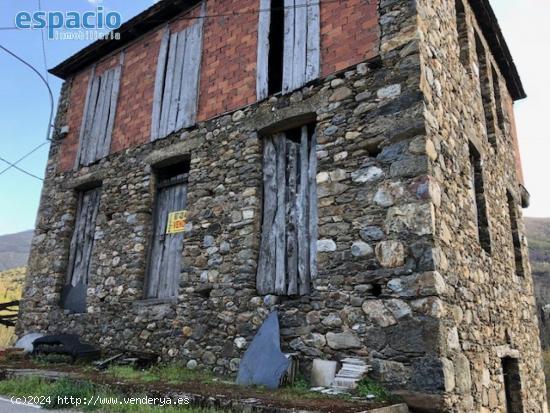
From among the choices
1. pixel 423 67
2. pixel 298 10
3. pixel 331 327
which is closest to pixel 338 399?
pixel 331 327

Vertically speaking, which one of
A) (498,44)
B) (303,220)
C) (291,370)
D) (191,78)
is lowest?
(291,370)

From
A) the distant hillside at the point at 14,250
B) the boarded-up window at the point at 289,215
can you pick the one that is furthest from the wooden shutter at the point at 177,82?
the distant hillside at the point at 14,250

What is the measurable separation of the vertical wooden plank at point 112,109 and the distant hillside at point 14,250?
40585 mm

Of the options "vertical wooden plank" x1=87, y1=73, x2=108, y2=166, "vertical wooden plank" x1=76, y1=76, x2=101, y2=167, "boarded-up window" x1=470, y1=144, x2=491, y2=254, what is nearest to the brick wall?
"vertical wooden plank" x1=76, y1=76, x2=101, y2=167

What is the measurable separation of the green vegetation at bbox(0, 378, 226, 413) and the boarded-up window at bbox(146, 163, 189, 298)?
7.40ft

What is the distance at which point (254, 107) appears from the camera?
6.09 metres

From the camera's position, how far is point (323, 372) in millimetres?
4348

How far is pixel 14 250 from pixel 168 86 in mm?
60690

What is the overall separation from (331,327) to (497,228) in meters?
3.62

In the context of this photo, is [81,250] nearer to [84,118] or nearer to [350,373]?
[84,118]

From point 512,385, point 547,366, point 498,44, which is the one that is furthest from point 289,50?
point 547,366

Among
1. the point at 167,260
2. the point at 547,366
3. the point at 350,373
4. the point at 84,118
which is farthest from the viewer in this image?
the point at 547,366

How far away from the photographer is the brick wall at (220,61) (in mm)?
5367

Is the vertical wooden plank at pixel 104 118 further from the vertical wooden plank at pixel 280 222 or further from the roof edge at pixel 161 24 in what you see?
the vertical wooden plank at pixel 280 222
